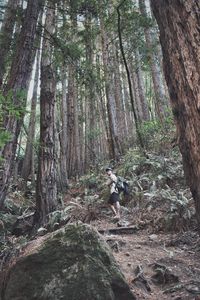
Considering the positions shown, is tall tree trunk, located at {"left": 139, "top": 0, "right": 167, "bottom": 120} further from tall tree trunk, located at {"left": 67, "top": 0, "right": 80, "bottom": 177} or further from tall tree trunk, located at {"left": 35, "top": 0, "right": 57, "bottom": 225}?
tall tree trunk, located at {"left": 35, "top": 0, "right": 57, "bottom": 225}

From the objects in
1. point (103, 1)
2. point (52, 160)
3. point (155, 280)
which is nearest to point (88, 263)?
point (155, 280)

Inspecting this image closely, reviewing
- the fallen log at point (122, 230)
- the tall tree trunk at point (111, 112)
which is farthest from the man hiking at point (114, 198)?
the tall tree trunk at point (111, 112)

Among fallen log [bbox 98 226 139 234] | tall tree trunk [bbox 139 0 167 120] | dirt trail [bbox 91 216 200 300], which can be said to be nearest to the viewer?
dirt trail [bbox 91 216 200 300]

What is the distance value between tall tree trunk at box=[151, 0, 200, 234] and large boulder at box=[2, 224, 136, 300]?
173cm

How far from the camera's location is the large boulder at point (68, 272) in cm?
363

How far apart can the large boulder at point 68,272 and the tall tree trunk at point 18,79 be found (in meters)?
2.67

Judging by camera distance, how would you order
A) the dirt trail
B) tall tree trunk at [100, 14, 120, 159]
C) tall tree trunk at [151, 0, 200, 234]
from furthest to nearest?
tall tree trunk at [100, 14, 120, 159]
the dirt trail
tall tree trunk at [151, 0, 200, 234]

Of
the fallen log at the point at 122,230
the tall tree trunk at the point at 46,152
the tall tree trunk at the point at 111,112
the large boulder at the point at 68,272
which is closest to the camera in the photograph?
the large boulder at the point at 68,272

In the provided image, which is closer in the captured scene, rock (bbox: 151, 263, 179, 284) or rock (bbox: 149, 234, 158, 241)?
rock (bbox: 151, 263, 179, 284)

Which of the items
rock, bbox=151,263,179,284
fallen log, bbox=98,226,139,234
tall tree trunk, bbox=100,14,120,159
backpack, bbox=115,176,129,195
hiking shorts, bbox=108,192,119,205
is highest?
tall tree trunk, bbox=100,14,120,159

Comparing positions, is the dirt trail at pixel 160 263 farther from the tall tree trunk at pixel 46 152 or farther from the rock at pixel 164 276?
the tall tree trunk at pixel 46 152

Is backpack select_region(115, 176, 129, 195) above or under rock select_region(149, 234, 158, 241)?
above

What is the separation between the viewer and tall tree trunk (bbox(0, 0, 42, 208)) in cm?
647

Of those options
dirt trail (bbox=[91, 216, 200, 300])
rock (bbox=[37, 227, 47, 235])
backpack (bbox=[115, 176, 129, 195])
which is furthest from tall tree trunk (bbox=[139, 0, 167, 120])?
rock (bbox=[37, 227, 47, 235])
